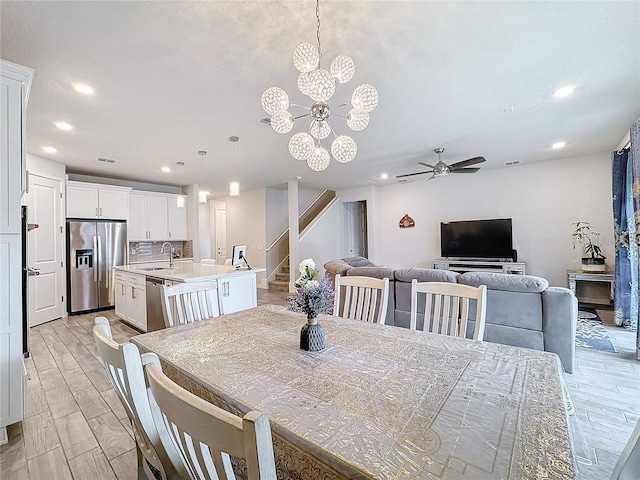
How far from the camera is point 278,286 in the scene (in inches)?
300

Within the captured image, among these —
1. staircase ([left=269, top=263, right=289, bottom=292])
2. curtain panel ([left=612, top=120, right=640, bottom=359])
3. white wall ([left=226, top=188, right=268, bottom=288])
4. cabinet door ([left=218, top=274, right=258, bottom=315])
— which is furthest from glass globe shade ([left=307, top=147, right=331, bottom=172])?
white wall ([left=226, top=188, right=268, bottom=288])

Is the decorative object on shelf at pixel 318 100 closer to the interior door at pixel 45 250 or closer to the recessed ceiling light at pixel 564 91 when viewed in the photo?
the recessed ceiling light at pixel 564 91

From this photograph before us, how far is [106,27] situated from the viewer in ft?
6.15

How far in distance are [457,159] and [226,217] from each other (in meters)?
6.64

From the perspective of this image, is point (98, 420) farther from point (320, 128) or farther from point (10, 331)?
point (320, 128)

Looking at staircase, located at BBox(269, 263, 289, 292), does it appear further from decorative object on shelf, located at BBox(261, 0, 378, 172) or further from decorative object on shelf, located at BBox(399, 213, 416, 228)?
decorative object on shelf, located at BBox(261, 0, 378, 172)

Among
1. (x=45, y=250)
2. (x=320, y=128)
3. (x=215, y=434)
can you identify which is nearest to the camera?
(x=215, y=434)

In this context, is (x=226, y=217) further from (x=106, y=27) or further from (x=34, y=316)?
(x=106, y=27)

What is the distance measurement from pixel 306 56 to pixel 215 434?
5.78 feet

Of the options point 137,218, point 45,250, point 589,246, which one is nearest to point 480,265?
point 589,246

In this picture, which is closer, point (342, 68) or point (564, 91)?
point (342, 68)

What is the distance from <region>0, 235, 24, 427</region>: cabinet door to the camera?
190 cm

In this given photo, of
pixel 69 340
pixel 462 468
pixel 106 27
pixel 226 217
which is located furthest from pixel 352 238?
pixel 462 468

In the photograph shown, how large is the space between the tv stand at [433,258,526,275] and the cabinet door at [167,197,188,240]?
20.0 feet
